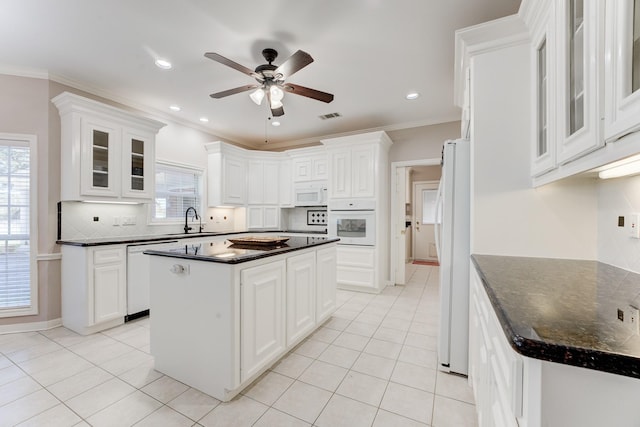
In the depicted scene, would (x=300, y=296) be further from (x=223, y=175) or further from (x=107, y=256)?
(x=223, y=175)

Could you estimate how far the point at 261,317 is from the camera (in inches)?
75.5

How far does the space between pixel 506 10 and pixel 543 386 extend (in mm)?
2554

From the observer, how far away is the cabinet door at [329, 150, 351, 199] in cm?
436

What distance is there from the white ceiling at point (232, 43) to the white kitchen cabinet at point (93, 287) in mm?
1903

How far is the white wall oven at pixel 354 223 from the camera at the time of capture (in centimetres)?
416

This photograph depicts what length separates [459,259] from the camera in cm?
204

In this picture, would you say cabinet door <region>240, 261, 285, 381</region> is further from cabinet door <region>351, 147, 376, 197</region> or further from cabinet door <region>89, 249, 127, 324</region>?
cabinet door <region>351, 147, 376, 197</region>

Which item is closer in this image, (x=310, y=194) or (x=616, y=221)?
(x=616, y=221)

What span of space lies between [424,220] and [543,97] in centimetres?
595

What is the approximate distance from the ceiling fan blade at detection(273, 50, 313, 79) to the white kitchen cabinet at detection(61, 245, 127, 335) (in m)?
2.51

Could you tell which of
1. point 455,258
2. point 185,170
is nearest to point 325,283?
point 455,258

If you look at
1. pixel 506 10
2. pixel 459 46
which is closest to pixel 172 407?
pixel 459 46

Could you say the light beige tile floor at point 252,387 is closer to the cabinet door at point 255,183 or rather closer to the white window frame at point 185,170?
the white window frame at point 185,170

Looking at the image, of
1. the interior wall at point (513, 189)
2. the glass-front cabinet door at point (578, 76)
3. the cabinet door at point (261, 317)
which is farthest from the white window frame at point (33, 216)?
the glass-front cabinet door at point (578, 76)
